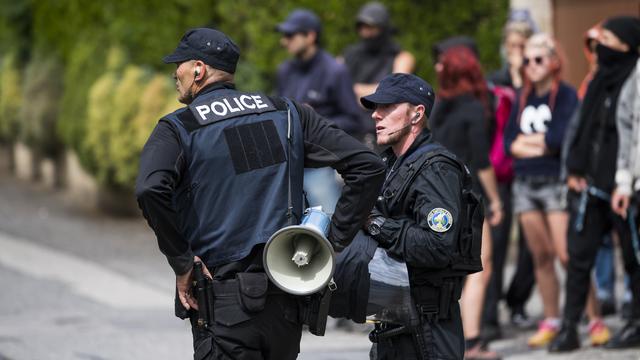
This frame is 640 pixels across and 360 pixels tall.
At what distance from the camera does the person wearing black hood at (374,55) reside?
9.42m

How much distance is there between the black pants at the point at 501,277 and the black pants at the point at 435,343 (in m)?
3.25

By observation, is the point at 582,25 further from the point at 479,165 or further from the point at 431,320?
the point at 431,320

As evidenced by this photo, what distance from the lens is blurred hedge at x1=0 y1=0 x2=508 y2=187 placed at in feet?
39.2

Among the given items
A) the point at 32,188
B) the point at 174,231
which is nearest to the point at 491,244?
the point at 174,231

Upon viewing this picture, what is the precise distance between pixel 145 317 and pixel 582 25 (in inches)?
191

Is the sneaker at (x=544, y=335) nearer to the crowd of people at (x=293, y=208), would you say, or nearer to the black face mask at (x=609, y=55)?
the black face mask at (x=609, y=55)

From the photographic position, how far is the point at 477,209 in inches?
192

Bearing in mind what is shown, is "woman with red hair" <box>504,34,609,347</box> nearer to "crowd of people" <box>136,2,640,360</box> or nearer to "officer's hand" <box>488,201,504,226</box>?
"officer's hand" <box>488,201,504,226</box>

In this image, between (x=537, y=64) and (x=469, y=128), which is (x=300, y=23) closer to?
(x=537, y=64)

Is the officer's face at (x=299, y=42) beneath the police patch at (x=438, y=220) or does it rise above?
above

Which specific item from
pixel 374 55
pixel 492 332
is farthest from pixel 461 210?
pixel 374 55

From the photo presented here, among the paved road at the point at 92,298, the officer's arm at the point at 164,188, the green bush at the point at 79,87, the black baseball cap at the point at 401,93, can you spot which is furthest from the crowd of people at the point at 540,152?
the green bush at the point at 79,87

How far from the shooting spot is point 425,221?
4.57 m

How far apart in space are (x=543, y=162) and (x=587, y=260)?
74cm
